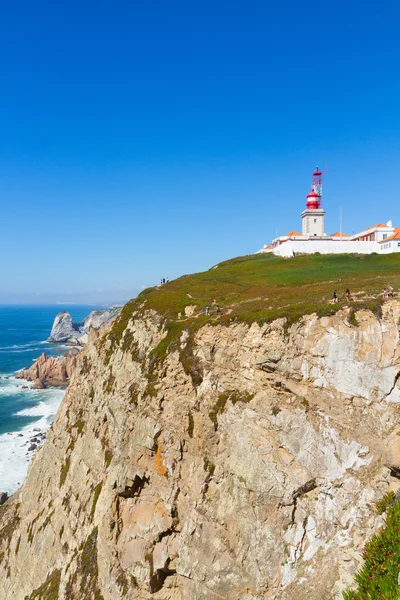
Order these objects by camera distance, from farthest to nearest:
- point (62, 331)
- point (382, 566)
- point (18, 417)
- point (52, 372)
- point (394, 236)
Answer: point (62, 331), point (52, 372), point (18, 417), point (394, 236), point (382, 566)

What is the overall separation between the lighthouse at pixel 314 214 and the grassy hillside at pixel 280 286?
8.49 metres

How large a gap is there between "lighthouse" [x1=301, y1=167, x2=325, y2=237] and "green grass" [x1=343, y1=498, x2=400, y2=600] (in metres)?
52.2

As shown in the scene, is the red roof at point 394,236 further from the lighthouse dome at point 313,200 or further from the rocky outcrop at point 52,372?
the rocky outcrop at point 52,372

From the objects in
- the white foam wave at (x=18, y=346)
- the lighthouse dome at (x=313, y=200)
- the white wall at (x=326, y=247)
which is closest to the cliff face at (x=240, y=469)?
the white wall at (x=326, y=247)

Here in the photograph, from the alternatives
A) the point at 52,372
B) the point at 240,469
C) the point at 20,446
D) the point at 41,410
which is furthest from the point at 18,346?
the point at 240,469

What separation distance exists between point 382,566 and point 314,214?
5562 centimetres

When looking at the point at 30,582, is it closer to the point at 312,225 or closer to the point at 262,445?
the point at 262,445

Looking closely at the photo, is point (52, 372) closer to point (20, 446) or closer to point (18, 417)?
point (18, 417)

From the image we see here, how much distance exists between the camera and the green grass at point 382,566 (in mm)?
13258

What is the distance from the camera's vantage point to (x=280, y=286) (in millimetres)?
34500

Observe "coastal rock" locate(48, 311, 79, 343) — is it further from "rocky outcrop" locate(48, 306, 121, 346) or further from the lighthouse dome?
the lighthouse dome

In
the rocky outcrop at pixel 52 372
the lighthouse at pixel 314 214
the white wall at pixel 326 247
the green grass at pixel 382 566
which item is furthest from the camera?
the rocky outcrop at pixel 52 372

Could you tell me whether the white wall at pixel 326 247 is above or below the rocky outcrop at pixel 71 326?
above

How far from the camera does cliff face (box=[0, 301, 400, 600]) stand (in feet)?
59.8
